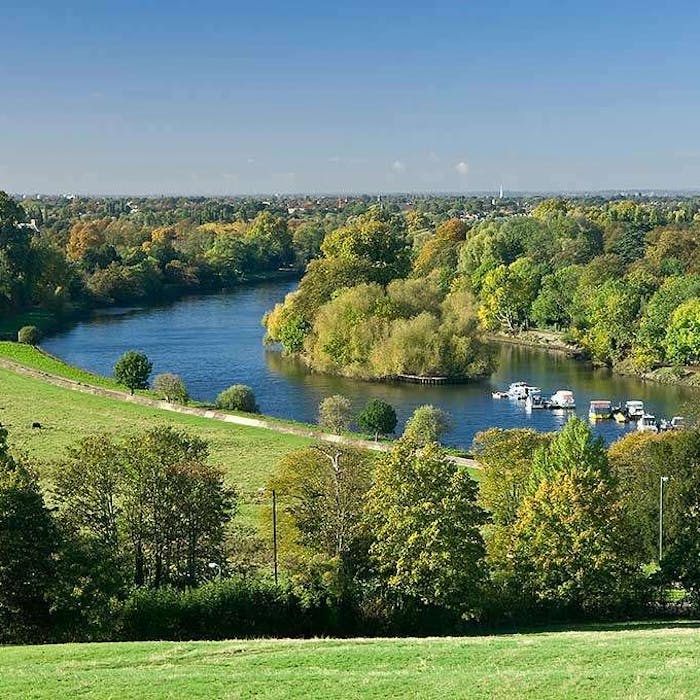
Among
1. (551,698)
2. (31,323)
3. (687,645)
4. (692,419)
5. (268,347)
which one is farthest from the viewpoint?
(31,323)

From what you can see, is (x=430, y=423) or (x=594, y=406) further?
(x=594, y=406)

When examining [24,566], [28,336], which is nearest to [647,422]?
[24,566]

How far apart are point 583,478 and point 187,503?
818 cm

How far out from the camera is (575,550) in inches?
792

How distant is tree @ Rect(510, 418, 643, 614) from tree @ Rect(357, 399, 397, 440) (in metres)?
18.1

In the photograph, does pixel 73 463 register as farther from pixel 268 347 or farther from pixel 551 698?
pixel 268 347

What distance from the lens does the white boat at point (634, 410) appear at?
44.4 m

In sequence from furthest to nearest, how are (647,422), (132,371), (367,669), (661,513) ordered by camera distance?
(132,371) < (647,422) < (661,513) < (367,669)

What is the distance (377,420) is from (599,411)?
38.4 ft

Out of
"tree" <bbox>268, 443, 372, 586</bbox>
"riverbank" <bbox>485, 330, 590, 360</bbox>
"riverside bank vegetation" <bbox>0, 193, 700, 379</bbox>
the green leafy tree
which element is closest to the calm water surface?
"riverbank" <bbox>485, 330, 590, 360</bbox>

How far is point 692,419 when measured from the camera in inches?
1524

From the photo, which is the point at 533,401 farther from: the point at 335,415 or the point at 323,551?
the point at 323,551

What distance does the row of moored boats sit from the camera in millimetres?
42838

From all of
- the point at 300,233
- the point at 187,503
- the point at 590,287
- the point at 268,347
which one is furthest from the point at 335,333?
the point at 300,233
